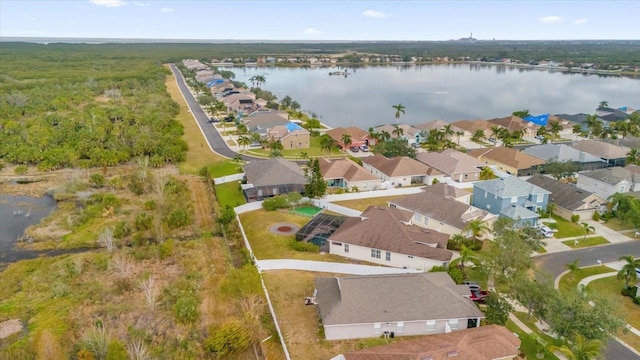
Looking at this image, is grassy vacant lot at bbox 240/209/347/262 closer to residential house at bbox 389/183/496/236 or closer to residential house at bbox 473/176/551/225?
residential house at bbox 389/183/496/236

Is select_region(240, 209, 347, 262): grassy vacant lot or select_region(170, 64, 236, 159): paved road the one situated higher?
select_region(170, 64, 236, 159): paved road

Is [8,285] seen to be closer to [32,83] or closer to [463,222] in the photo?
[463,222]

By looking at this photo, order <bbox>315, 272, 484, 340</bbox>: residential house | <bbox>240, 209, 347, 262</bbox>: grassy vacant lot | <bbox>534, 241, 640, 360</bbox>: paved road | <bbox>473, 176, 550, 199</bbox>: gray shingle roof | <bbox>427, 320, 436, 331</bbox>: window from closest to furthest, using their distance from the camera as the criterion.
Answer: <bbox>315, 272, 484, 340</bbox>: residential house, <bbox>427, 320, 436, 331</bbox>: window, <bbox>534, 241, 640, 360</bbox>: paved road, <bbox>240, 209, 347, 262</bbox>: grassy vacant lot, <bbox>473, 176, 550, 199</bbox>: gray shingle roof

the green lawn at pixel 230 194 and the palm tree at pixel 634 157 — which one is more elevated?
the palm tree at pixel 634 157

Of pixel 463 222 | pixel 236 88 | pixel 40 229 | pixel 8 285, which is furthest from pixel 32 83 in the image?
pixel 463 222

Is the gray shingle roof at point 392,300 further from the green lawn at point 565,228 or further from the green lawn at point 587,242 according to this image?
the green lawn at point 565,228

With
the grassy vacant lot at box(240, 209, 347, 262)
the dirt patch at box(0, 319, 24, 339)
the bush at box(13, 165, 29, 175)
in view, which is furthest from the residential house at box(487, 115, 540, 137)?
the dirt patch at box(0, 319, 24, 339)

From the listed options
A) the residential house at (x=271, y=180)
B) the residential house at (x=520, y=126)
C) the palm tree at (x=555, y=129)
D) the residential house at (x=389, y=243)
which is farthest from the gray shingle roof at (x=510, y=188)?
the residential house at (x=520, y=126)
